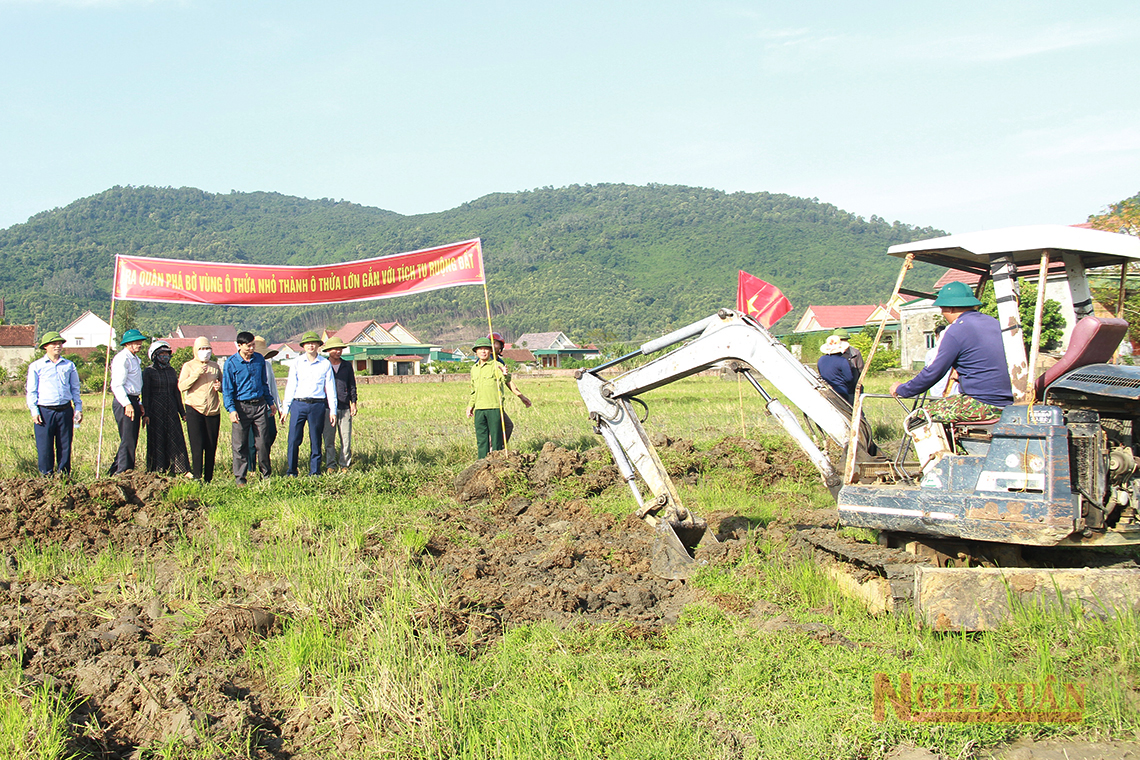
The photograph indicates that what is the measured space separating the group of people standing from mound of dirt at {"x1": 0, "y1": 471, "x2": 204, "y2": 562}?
1291mm

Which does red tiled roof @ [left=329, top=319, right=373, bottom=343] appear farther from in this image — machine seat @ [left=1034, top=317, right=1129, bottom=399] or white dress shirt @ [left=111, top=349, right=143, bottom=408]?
machine seat @ [left=1034, top=317, right=1129, bottom=399]

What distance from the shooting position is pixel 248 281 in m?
11.6

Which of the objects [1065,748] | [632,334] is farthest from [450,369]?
[632,334]

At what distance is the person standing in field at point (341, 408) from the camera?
10.8 m

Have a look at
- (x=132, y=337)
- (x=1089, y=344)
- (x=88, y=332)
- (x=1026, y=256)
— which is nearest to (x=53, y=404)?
(x=132, y=337)

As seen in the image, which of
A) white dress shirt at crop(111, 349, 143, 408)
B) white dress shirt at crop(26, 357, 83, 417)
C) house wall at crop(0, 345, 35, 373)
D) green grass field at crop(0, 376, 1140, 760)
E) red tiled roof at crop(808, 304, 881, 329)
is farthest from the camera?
red tiled roof at crop(808, 304, 881, 329)

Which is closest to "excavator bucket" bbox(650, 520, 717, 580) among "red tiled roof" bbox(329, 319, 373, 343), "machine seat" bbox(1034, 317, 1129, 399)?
"machine seat" bbox(1034, 317, 1129, 399)

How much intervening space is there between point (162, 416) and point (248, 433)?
1076 mm

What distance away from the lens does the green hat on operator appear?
518cm

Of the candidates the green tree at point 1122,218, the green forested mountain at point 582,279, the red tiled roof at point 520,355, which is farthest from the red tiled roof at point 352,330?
the green tree at point 1122,218

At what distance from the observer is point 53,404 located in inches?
375

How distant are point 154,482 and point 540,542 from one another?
445 centimetres

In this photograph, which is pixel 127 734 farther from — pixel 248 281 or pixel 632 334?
pixel 632 334

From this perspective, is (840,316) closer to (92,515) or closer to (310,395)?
(310,395)
